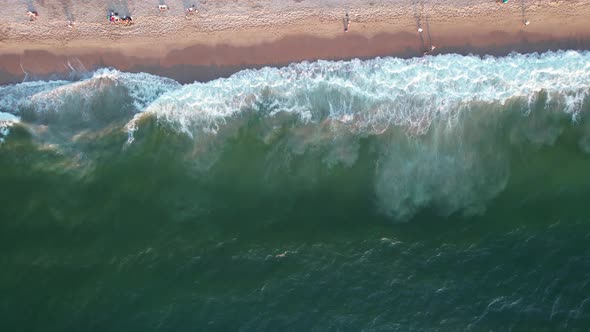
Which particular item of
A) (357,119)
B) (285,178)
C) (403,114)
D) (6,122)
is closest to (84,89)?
(6,122)

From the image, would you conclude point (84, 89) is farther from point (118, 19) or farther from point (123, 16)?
point (123, 16)

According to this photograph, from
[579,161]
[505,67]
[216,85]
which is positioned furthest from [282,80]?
[579,161]

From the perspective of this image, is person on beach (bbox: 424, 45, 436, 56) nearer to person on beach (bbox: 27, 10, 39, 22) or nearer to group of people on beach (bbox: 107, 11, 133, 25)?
group of people on beach (bbox: 107, 11, 133, 25)

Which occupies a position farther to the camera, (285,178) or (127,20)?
(285,178)

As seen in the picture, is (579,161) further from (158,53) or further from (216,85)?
(158,53)

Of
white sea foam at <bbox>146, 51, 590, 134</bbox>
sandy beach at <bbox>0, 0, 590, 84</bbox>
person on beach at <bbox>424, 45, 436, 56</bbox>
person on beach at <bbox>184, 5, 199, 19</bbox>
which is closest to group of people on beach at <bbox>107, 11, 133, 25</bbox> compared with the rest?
sandy beach at <bbox>0, 0, 590, 84</bbox>
